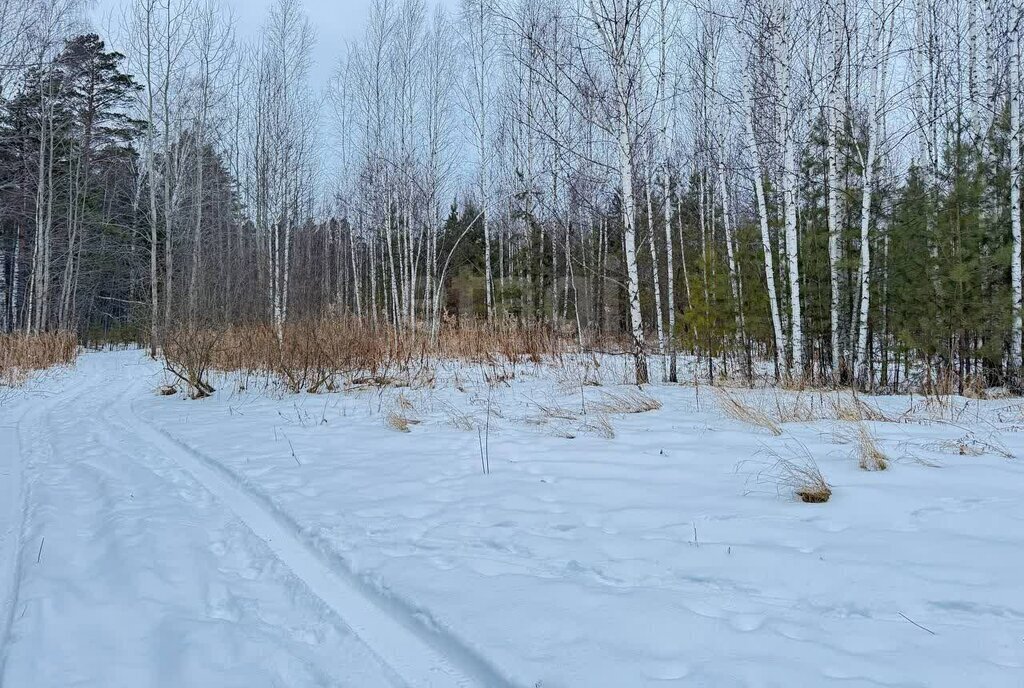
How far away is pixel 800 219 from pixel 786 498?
31.8 feet

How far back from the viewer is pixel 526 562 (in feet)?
7.09

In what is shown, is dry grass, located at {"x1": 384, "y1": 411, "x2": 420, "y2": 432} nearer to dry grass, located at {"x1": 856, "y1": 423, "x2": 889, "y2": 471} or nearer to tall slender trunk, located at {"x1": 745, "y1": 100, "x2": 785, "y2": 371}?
dry grass, located at {"x1": 856, "y1": 423, "x2": 889, "y2": 471}

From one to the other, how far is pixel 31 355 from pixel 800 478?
1445cm

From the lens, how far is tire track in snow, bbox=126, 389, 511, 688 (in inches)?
59.4

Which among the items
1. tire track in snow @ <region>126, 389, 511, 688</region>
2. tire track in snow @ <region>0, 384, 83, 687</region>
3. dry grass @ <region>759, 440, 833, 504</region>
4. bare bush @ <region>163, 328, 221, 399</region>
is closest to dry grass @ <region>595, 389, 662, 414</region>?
dry grass @ <region>759, 440, 833, 504</region>

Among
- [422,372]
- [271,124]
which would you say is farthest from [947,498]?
[271,124]

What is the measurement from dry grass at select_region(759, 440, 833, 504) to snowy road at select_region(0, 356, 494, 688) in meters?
1.80

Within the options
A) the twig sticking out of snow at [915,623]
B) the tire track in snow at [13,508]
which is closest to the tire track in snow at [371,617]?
the tire track in snow at [13,508]

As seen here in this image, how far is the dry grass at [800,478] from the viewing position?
2.59m

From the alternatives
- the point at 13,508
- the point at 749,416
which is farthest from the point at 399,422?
the point at 749,416

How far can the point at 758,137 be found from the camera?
361 inches

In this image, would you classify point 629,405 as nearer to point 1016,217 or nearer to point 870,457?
point 870,457

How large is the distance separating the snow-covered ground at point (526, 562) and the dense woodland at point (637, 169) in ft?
15.0

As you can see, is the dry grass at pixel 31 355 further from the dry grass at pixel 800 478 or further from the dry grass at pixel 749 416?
the dry grass at pixel 800 478
